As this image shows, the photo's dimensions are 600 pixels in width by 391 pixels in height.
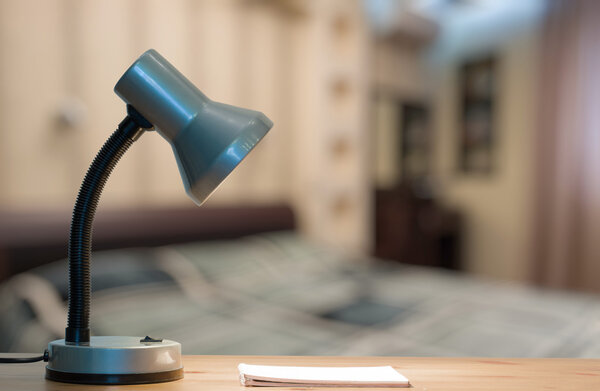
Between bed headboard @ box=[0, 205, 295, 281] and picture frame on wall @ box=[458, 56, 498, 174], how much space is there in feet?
6.64

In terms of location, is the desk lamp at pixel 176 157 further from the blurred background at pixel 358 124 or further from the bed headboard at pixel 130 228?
the bed headboard at pixel 130 228

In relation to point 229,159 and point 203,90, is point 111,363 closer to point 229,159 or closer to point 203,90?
A: point 229,159

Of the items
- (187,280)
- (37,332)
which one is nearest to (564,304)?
(187,280)

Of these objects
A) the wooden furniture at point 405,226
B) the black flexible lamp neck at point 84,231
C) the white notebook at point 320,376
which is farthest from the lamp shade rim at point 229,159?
the wooden furniture at point 405,226

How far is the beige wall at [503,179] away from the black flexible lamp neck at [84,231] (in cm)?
362

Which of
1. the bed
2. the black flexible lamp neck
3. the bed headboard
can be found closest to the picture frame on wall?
the bed headboard

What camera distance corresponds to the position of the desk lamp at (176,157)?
628 mm

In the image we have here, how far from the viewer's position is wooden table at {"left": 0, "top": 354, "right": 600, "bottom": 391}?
2.28 ft

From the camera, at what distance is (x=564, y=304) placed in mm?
2014

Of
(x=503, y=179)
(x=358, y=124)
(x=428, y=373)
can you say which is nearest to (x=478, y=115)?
(x=503, y=179)

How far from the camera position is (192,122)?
25.2 inches

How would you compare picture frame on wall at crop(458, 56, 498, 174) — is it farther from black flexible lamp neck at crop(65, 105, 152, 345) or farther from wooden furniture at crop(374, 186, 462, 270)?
black flexible lamp neck at crop(65, 105, 152, 345)

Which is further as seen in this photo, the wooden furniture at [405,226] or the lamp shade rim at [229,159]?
the wooden furniture at [405,226]

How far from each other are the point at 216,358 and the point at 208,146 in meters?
0.39
